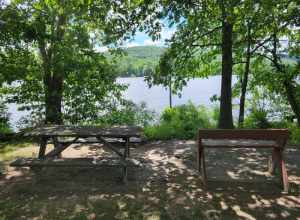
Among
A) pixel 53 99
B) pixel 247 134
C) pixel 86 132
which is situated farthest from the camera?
pixel 53 99

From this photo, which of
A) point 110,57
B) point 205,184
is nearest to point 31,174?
point 205,184

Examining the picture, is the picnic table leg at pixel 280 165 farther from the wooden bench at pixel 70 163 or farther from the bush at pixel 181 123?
the bush at pixel 181 123

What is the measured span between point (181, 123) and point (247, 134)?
15.7ft

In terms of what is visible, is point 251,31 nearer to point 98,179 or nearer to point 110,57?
point 110,57

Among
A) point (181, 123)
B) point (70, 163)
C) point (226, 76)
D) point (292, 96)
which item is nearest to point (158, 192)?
point (70, 163)

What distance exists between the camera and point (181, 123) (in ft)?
29.9

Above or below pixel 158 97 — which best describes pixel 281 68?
above

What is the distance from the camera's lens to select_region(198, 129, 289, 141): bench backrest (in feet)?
14.1

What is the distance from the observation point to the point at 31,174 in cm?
508

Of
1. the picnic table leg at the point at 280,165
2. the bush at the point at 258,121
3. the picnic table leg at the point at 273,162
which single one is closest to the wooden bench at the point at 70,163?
the picnic table leg at the point at 280,165

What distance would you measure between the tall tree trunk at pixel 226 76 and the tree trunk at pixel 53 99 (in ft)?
16.9

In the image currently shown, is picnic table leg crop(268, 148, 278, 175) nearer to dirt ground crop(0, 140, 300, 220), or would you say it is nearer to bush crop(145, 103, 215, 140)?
dirt ground crop(0, 140, 300, 220)

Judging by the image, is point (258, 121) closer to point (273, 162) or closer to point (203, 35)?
point (203, 35)

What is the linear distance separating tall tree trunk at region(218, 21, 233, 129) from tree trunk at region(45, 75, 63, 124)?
5151mm
